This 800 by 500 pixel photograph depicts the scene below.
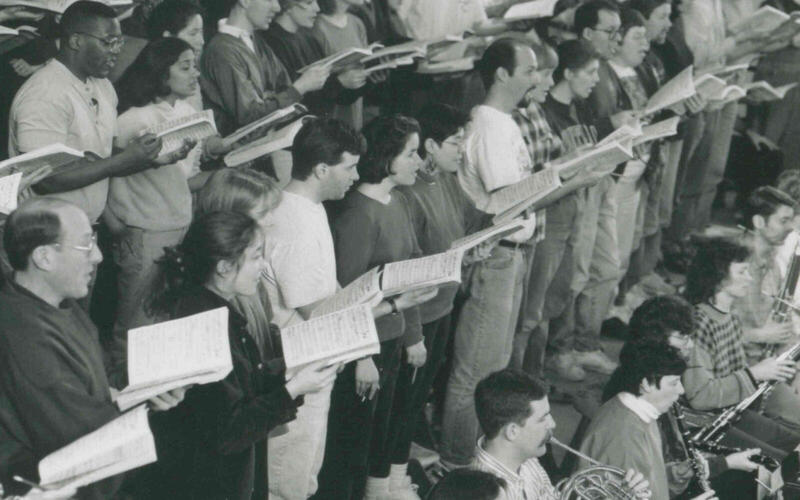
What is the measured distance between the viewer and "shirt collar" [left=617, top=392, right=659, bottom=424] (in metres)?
4.09

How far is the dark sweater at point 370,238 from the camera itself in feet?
14.2

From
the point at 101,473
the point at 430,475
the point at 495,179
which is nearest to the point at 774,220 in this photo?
the point at 495,179

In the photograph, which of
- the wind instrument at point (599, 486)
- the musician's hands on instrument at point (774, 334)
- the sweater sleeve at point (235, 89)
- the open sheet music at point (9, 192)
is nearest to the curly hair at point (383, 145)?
the sweater sleeve at point (235, 89)

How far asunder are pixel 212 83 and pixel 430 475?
1.87 metres

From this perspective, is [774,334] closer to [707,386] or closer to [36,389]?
[707,386]

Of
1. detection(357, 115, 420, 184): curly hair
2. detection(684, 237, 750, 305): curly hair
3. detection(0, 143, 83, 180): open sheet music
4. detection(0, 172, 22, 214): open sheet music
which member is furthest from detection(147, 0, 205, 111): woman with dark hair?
detection(684, 237, 750, 305): curly hair

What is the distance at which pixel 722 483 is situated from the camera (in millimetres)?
4738

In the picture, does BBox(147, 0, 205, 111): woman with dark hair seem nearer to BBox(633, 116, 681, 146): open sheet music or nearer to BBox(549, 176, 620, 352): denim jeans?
Result: BBox(633, 116, 681, 146): open sheet music

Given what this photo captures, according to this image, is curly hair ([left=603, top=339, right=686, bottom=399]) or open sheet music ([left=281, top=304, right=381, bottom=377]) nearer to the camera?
open sheet music ([left=281, top=304, right=381, bottom=377])

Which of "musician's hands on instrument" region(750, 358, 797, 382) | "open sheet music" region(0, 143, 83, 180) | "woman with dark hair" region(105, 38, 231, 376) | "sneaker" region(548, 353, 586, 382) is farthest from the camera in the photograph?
"sneaker" region(548, 353, 586, 382)

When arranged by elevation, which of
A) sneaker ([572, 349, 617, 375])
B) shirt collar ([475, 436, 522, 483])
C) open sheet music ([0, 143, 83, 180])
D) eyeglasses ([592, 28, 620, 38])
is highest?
open sheet music ([0, 143, 83, 180])

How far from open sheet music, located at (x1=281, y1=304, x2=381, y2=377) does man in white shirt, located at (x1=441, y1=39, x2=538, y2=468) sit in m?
1.82

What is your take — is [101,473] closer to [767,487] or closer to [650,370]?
[650,370]

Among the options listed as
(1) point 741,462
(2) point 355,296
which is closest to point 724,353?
(1) point 741,462
